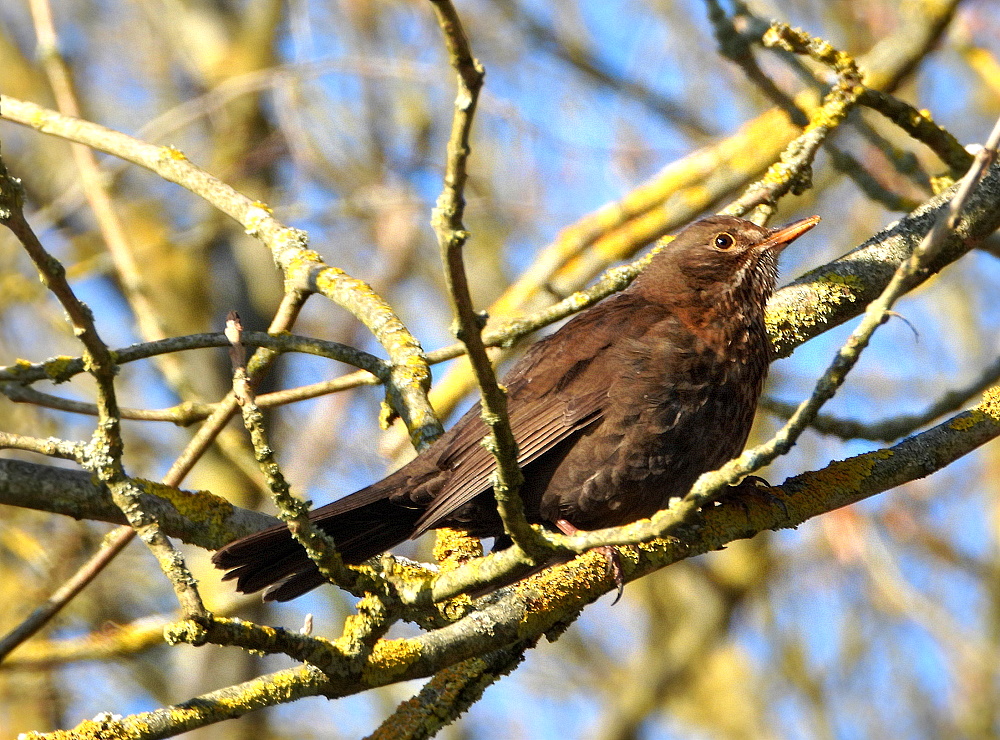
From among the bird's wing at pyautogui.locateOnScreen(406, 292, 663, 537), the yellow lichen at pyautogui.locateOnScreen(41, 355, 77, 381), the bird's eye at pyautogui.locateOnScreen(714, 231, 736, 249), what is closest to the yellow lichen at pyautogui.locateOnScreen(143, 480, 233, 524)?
the yellow lichen at pyautogui.locateOnScreen(41, 355, 77, 381)

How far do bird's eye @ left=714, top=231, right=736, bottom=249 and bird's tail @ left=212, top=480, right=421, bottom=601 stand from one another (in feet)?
5.51

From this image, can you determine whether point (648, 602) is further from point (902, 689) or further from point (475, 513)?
point (475, 513)

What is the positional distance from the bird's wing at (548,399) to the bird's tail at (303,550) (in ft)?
0.52

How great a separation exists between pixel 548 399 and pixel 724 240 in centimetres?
113

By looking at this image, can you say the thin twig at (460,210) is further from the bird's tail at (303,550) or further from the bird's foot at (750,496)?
the bird's tail at (303,550)

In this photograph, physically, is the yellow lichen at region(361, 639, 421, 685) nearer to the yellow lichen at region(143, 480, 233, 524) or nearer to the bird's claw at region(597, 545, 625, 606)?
the bird's claw at region(597, 545, 625, 606)

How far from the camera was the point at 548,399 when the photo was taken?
12.9 feet

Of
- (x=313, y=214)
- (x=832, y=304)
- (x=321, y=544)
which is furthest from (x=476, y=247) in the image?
(x=321, y=544)

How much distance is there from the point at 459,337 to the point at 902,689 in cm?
915

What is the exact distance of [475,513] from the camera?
372 centimetres

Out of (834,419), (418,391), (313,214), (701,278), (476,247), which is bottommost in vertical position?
(834,419)

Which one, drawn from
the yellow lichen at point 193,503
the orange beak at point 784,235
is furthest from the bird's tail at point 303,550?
the orange beak at point 784,235

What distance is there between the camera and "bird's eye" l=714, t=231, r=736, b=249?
14.6 feet

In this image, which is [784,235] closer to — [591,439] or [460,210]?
[591,439]
